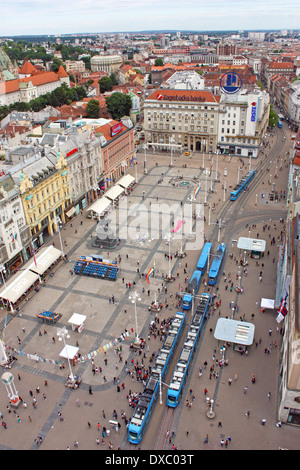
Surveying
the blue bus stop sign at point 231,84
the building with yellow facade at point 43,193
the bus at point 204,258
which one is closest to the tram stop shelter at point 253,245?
the bus at point 204,258

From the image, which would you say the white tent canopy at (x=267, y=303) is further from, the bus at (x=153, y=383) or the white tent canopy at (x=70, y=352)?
the white tent canopy at (x=70, y=352)

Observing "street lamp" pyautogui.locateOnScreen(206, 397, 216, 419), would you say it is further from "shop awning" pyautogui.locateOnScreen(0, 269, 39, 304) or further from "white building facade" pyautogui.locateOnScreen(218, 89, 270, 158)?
"white building facade" pyautogui.locateOnScreen(218, 89, 270, 158)

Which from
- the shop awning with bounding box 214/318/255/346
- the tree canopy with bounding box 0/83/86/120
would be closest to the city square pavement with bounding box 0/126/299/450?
the shop awning with bounding box 214/318/255/346
